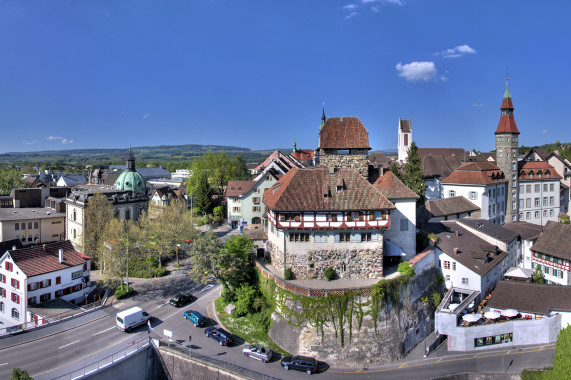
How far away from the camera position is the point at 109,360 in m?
32.8

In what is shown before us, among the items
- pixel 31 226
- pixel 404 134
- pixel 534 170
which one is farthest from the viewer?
pixel 404 134

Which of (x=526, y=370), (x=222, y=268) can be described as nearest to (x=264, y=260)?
(x=222, y=268)

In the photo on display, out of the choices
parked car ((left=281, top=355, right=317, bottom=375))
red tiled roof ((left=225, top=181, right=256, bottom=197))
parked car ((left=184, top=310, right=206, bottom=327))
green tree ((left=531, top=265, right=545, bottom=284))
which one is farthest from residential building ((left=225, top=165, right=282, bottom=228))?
green tree ((left=531, top=265, right=545, bottom=284))

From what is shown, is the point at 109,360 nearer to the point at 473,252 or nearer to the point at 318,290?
the point at 318,290

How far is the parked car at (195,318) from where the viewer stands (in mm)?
39419

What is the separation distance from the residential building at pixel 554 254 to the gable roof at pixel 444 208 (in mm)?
11884

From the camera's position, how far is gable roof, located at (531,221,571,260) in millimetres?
51453

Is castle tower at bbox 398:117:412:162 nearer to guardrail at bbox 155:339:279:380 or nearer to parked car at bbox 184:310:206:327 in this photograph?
parked car at bbox 184:310:206:327

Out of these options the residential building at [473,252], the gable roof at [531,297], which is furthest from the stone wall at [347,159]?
the gable roof at [531,297]

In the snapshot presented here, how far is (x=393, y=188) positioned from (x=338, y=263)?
10.7m

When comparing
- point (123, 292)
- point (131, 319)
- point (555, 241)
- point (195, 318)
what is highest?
point (555, 241)

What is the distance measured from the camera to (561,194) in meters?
87.9

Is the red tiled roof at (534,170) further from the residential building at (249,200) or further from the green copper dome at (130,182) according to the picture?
the green copper dome at (130,182)

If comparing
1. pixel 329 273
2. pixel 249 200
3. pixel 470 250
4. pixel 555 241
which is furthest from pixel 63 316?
pixel 555 241
